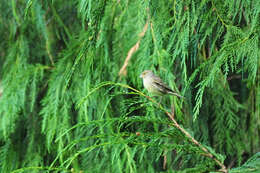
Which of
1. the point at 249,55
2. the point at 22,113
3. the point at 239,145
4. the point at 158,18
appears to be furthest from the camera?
the point at 22,113

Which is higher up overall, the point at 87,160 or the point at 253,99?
the point at 253,99

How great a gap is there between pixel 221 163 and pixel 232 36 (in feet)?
1.98

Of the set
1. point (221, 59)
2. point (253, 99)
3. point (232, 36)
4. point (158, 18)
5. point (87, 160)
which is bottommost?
point (87, 160)

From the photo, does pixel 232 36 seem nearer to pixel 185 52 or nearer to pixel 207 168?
pixel 185 52

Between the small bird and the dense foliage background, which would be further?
the small bird

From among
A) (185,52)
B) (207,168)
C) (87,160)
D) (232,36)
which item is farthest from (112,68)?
(207,168)

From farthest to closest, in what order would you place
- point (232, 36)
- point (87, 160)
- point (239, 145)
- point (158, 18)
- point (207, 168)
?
point (239, 145), point (87, 160), point (158, 18), point (232, 36), point (207, 168)

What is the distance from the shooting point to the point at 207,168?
4.29ft

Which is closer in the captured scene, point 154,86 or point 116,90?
point 116,90

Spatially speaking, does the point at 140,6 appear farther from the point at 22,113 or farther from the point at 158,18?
the point at 22,113

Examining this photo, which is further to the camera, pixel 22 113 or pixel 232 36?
pixel 22 113

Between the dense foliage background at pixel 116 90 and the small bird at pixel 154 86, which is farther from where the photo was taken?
the small bird at pixel 154 86

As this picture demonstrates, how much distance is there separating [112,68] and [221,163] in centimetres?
118

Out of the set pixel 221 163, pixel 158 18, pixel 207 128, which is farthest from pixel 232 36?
pixel 207 128
